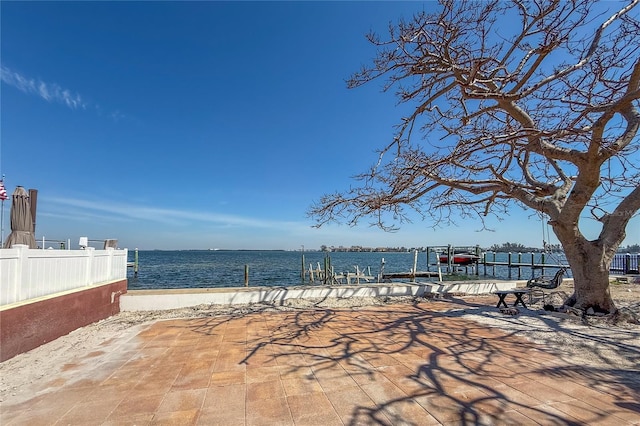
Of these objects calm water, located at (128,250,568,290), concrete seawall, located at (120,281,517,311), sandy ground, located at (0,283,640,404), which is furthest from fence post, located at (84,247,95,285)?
calm water, located at (128,250,568,290)

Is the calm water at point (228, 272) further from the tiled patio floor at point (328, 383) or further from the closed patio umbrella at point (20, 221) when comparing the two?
the tiled patio floor at point (328, 383)

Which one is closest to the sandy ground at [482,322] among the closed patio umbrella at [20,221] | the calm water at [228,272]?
the closed patio umbrella at [20,221]

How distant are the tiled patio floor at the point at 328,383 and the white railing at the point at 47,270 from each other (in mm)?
1220

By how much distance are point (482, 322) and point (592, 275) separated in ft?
7.48

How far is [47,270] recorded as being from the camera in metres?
4.90

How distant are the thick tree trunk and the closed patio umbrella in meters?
10.7

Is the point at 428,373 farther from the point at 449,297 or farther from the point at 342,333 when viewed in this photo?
the point at 449,297

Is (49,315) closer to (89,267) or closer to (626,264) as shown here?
(89,267)

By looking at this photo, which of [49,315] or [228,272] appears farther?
[228,272]

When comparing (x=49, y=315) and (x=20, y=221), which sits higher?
(x=20, y=221)

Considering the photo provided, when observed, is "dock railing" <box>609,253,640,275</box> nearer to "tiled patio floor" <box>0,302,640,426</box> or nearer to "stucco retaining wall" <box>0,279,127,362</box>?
"tiled patio floor" <box>0,302,640,426</box>

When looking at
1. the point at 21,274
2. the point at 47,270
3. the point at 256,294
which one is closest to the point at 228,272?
the point at 256,294

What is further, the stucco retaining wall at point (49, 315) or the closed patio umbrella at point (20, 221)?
the closed patio umbrella at point (20, 221)

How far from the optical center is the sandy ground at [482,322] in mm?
3715
